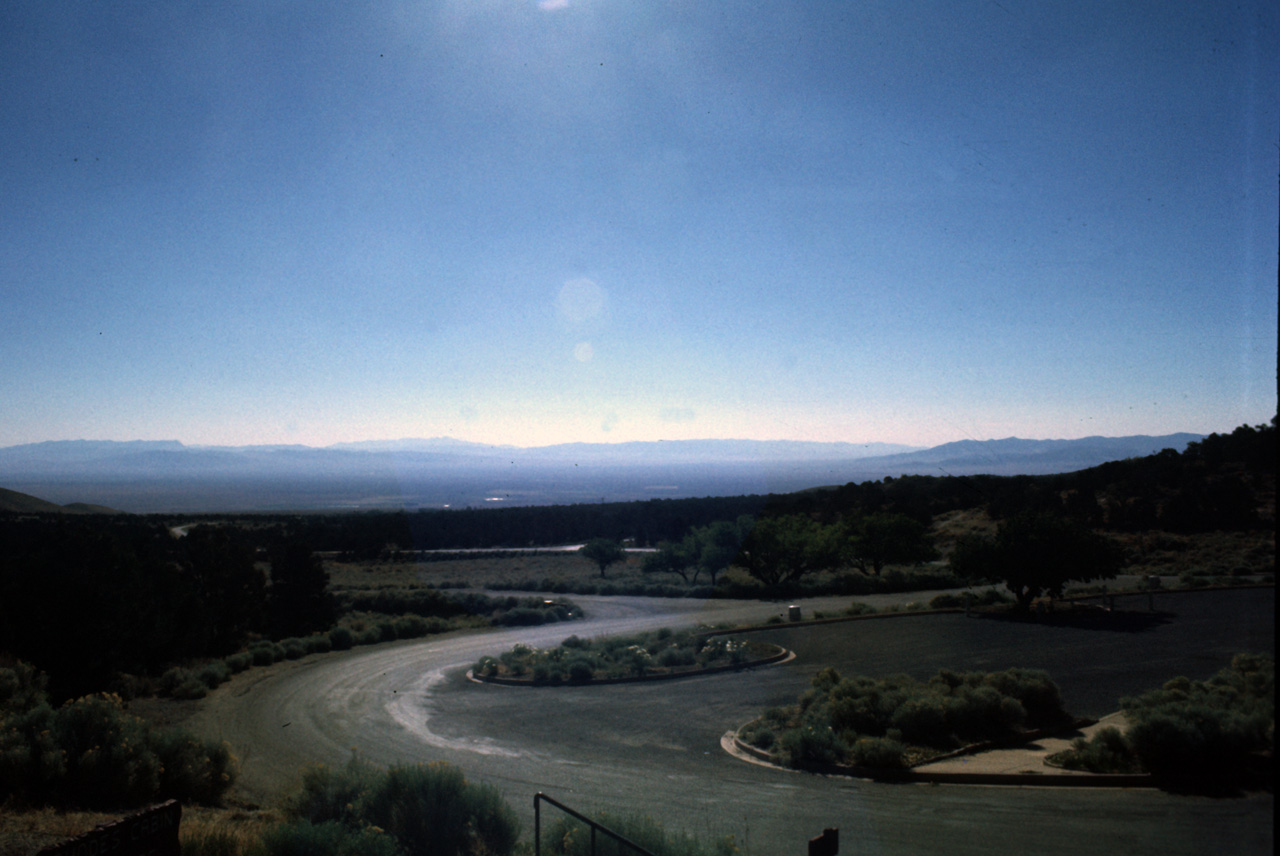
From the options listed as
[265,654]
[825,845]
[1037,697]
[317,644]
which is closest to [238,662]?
[265,654]

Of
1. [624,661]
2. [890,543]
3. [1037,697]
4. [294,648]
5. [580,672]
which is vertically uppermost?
[1037,697]

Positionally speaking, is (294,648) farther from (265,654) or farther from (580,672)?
(580,672)

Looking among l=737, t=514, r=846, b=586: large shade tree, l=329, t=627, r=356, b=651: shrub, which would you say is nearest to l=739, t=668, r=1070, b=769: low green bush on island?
l=329, t=627, r=356, b=651: shrub

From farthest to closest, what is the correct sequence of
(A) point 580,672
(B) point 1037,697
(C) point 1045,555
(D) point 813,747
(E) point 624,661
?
1. (C) point 1045,555
2. (E) point 624,661
3. (A) point 580,672
4. (B) point 1037,697
5. (D) point 813,747

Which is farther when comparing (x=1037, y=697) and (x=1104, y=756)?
(x=1037, y=697)

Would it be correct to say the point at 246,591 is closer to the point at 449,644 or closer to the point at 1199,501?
the point at 449,644

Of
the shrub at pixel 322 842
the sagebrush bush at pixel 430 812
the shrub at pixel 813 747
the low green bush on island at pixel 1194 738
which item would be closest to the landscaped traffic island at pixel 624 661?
the shrub at pixel 813 747

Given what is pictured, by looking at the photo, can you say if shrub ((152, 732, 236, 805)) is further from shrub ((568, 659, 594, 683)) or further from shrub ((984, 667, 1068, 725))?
shrub ((984, 667, 1068, 725))
